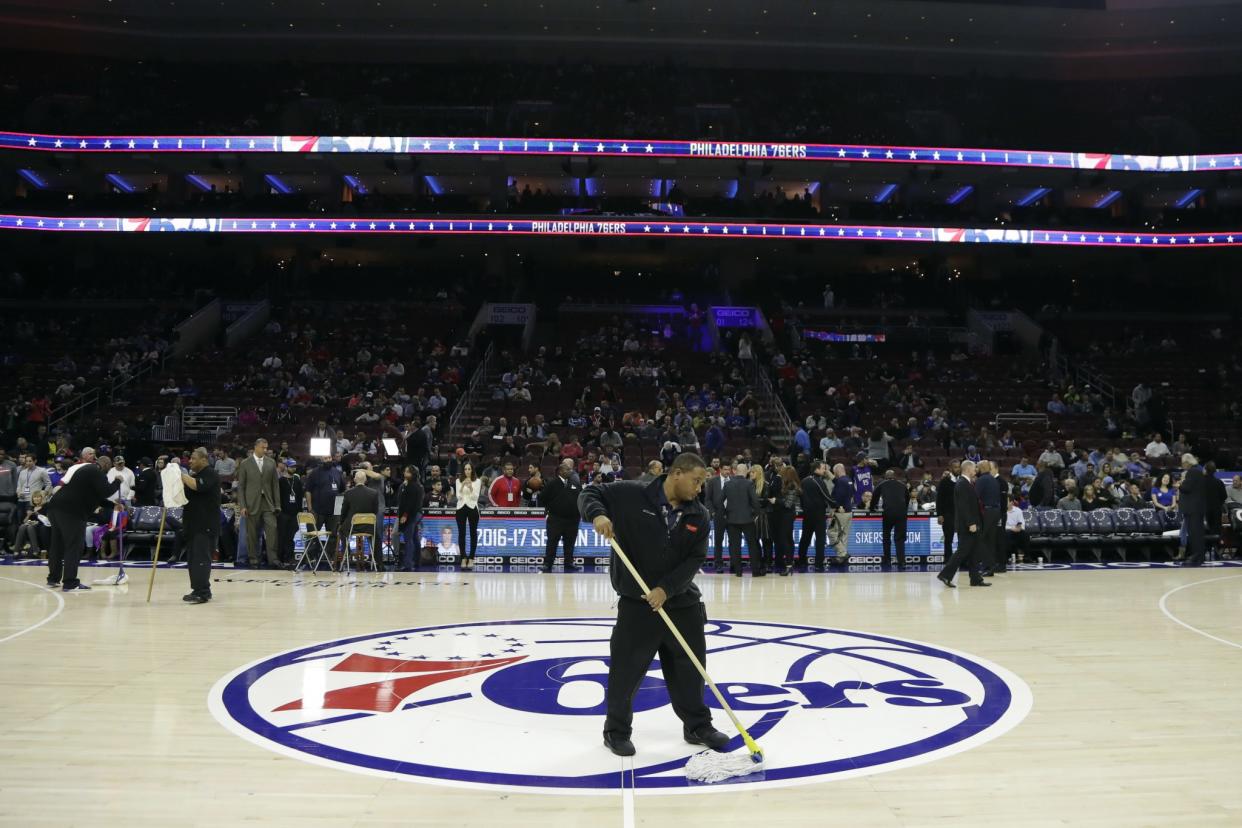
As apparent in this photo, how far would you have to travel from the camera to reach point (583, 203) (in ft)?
109

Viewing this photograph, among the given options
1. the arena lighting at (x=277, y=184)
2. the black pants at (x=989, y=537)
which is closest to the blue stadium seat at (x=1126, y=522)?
the black pants at (x=989, y=537)

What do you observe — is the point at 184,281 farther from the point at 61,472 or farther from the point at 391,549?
the point at 391,549

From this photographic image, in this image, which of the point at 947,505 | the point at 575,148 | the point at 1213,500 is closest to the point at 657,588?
the point at 947,505

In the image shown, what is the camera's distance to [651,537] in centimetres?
552

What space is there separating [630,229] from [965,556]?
2001 cm

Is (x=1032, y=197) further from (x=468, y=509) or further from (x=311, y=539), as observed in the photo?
(x=311, y=539)

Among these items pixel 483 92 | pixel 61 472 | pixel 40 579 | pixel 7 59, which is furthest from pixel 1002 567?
pixel 7 59

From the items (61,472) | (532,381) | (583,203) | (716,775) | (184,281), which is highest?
(583,203)

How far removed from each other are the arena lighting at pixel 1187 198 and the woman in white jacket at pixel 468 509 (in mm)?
32534

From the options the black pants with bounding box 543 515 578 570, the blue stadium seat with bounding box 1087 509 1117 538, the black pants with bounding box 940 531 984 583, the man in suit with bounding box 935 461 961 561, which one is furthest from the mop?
the blue stadium seat with bounding box 1087 509 1117 538

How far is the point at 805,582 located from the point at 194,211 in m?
25.7

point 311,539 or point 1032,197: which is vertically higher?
point 1032,197

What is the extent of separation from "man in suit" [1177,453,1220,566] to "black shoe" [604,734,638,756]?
43.8ft

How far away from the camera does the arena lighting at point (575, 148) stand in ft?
101
